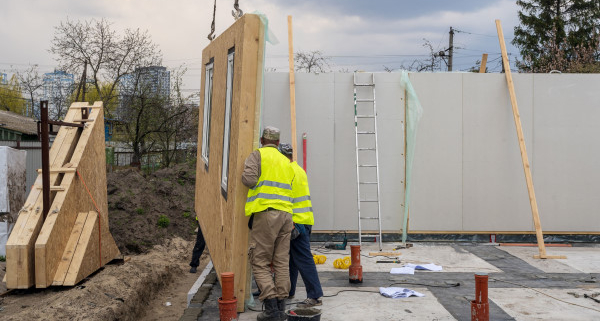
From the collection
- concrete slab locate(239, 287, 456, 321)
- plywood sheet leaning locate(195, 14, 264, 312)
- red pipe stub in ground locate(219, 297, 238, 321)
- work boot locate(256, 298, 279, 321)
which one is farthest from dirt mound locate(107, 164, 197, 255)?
red pipe stub in ground locate(219, 297, 238, 321)

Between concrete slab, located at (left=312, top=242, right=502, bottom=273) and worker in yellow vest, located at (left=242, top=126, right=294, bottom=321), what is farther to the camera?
concrete slab, located at (left=312, top=242, right=502, bottom=273)

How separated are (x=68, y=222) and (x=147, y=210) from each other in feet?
17.1

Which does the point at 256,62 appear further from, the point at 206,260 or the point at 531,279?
the point at 206,260

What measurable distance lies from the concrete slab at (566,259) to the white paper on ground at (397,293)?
9.43 ft

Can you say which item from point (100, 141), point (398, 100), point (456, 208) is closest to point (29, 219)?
point (100, 141)

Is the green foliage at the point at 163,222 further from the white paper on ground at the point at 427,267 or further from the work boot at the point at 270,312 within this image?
the work boot at the point at 270,312

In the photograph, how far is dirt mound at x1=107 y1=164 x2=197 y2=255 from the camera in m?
12.2

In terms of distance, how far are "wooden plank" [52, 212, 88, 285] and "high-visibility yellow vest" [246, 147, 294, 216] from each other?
377 cm

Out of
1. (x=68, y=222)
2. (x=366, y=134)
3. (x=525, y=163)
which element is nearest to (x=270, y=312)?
(x=68, y=222)

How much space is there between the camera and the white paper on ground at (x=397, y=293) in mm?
6727

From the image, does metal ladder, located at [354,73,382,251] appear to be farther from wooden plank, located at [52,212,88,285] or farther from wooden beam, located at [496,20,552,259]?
wooden plank, located at [52,212,88,285]

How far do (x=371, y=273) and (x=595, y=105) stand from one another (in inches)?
242

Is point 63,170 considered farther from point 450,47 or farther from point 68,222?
point 450,47

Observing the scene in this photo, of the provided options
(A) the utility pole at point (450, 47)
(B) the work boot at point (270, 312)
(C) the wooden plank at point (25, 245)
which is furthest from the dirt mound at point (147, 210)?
(A) the utility pole at point (450, 47)
